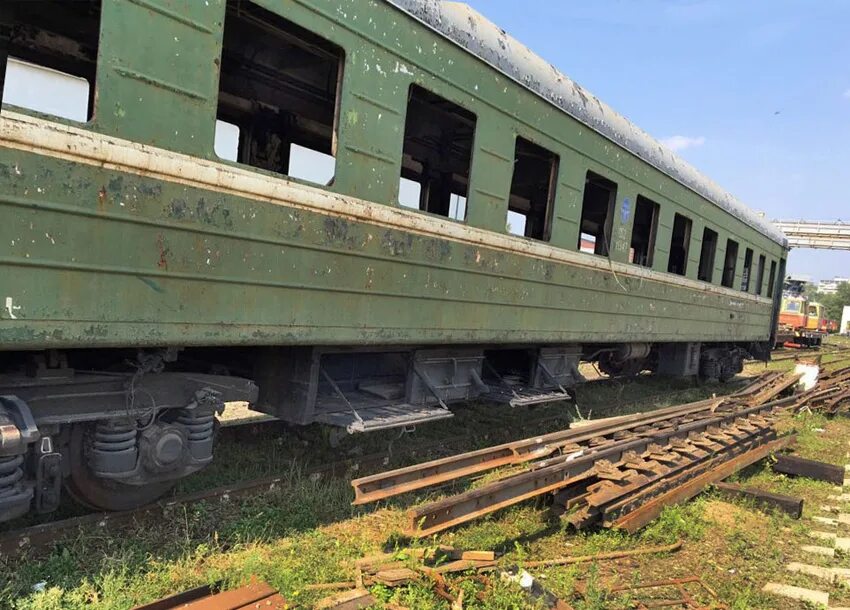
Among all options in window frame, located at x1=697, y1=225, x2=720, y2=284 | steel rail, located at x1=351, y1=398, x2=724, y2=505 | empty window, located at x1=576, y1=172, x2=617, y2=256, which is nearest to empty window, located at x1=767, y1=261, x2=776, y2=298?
window frame, located at x1=697, y1=225, x2=720, y2=284

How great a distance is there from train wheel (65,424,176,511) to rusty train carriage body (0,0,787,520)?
0.02m

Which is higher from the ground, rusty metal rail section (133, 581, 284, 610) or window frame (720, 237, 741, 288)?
window frame (720, 237, 741, 288)

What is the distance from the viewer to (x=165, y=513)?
3.95m

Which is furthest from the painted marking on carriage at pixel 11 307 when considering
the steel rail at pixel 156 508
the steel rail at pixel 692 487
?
the steel rail at pixel 692 487

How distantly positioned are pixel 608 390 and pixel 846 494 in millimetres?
4931

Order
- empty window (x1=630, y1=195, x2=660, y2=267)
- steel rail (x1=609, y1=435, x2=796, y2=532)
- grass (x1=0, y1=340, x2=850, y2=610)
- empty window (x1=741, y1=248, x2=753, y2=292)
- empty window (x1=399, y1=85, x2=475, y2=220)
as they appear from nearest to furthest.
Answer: grass (x1=0, y1=340, x2=850, y2=610)
steel rail (x1=609, y1=435, x2=796, y2=532)
empty window (x1=399, y1=85, x2=475, y2=220)
empty window (x1=630, y1=195, x2=660, y2=267)
empty window (x1=741, y1=248, x2=753, y2=292)

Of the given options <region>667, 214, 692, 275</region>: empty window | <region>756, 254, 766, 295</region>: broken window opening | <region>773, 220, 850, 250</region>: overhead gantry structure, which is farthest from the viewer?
<region>773, 220, 850, 250</region>: overhead gantry structure

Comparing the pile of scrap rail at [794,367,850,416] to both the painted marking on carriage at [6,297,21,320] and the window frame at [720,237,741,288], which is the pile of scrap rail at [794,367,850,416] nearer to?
the window frame at [720,237,741,288]

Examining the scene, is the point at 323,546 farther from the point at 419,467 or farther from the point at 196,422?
the point at 196,422

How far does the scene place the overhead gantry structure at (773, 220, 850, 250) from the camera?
1881 inches

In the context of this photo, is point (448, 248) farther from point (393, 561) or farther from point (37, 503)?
point (37, 503)

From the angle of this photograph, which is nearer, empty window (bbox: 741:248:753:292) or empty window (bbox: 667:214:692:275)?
empty window (bbox: 667:214:692:275)

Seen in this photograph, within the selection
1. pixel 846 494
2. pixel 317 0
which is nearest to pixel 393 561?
pixel 317 0

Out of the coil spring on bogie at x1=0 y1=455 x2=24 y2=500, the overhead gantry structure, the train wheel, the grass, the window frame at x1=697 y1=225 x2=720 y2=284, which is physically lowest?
the grass
